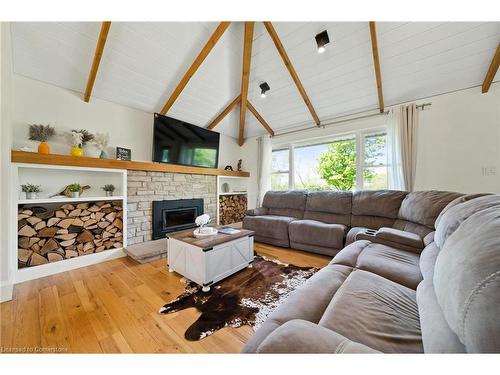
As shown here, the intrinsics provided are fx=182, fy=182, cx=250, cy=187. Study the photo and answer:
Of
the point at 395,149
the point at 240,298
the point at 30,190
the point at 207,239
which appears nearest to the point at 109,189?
the point at 30,190

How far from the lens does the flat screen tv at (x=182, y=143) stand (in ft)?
9.89

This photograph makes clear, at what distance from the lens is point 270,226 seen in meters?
2.96

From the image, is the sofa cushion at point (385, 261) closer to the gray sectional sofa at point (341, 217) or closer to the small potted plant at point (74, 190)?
the gray sectional sofa at point (341, 217)

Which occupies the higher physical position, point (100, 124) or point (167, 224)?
point (100, 124)

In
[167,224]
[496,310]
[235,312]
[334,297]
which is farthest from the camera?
[167,224]

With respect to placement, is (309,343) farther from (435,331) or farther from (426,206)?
(426,206)

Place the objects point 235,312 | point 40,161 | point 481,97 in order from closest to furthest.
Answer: point 235,312 → point 40,161 → point 481,97

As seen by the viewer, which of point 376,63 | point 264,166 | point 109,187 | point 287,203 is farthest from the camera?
point 264,166

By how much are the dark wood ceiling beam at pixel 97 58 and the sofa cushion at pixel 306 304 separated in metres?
3.03

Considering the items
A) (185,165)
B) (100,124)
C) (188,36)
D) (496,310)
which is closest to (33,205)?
(100,124)

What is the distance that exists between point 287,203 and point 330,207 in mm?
774

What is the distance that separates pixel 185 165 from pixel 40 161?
1.81m
